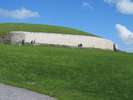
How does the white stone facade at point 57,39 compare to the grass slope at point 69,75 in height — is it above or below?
above

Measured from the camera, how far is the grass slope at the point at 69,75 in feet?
70.0

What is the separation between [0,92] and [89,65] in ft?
40.1

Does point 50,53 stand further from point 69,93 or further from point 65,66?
point 69,93

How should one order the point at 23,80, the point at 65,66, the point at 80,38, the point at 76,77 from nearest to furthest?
the point at 23,80
the point at 76,77
the point at 65,66
the point at 80,38

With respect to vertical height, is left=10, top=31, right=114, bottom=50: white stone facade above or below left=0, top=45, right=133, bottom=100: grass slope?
above

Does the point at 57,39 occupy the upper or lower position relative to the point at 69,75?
upper

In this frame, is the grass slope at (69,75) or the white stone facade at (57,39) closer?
the grass slope at (69,75)

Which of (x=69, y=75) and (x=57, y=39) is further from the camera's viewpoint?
(x=57, y=39)

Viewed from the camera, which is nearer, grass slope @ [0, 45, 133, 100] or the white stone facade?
grass slope @ [0, 45, 133, 100]

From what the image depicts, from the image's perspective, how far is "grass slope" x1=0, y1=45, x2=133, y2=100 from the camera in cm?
2133

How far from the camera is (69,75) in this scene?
25.9 meters

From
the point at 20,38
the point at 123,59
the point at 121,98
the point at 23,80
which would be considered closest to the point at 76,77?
the point at 23,80

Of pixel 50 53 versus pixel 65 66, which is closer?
pixel 65 66

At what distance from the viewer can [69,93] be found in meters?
20.8
